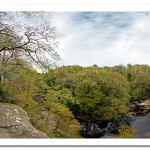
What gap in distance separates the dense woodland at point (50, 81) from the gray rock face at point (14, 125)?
1.02 ft

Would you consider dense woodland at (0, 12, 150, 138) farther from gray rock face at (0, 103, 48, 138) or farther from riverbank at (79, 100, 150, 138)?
gray rock face at (0, 103, 48, 138)

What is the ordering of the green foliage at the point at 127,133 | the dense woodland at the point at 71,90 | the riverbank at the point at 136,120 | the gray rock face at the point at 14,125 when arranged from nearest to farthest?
the gray rock face at the point at 14,125
the dense woodland at the point at 71,90
the green foliage at the point at 127,133
the riverbank at the point at 136,120

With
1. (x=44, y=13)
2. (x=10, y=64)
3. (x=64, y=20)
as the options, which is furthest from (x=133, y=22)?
(x=10, y=64)

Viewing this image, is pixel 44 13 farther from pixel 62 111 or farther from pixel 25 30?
pixel 62 111

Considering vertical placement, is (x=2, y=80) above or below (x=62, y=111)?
above

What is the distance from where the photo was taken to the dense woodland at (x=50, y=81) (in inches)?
161

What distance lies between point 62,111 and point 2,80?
2.20 meters

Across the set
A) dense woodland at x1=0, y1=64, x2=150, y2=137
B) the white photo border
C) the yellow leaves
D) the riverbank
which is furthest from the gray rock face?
the riverbank

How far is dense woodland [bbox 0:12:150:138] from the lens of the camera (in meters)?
4.09
